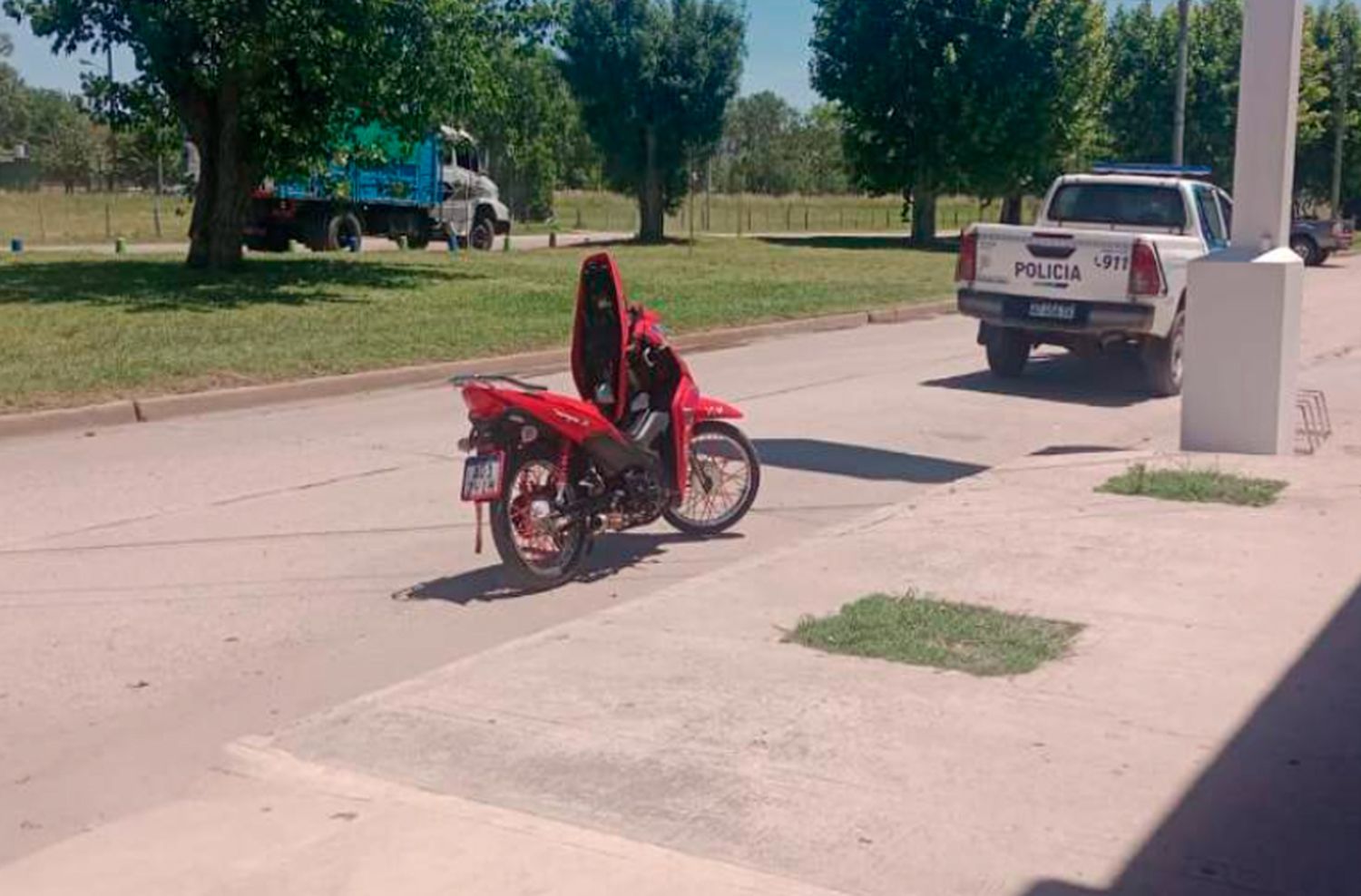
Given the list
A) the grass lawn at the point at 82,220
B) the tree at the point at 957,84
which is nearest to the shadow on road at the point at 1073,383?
the grass lawn at the point at 82,220

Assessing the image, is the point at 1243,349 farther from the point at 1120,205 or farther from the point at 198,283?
the point at 198,283

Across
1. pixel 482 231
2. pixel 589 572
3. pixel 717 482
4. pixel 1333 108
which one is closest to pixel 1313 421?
pixel 717 482

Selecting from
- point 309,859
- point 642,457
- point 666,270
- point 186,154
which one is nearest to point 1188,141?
point 666,270

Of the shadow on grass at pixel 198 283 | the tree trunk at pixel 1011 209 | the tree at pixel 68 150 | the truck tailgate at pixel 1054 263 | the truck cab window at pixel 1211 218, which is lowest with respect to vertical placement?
the shadow on grass at pixel 198 283

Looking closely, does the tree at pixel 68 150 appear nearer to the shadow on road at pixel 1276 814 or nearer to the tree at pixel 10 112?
the tree at pixel 10 112

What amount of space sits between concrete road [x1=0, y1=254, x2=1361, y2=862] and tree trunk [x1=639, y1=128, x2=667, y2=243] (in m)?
→ 30.5

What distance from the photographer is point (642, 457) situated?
8297 millimetres

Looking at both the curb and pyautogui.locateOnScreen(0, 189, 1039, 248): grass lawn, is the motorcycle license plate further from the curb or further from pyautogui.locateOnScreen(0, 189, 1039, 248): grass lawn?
pyautogui.locateOnScreen(0, 189, 1039, 248): grass lawn

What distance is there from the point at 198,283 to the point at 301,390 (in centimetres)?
771

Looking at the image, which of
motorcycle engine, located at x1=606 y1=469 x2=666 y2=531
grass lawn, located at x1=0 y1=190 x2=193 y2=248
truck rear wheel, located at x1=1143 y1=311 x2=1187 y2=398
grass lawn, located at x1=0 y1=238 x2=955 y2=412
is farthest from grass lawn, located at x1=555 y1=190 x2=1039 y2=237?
motorcycle engine, located at x1=606 y1=469 x2=666 y2=531

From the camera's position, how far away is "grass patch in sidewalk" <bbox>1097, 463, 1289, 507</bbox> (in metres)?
9.55

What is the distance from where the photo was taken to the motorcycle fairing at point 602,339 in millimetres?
8242

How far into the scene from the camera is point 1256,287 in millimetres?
10789

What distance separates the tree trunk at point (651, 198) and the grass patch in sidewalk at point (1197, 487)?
36280 millimetres
